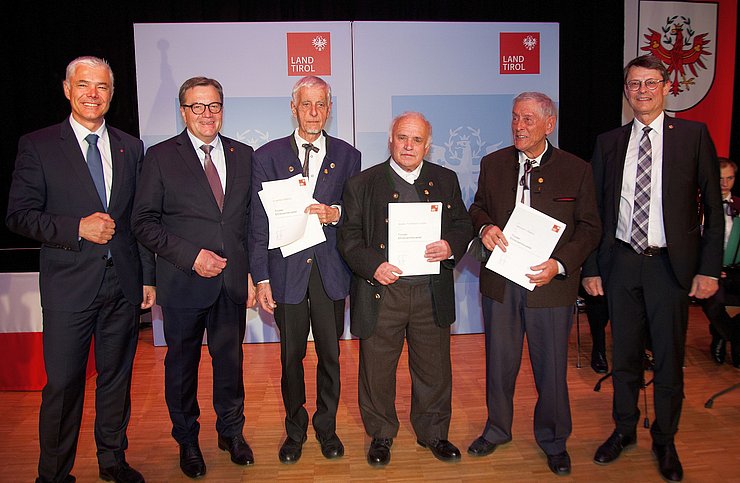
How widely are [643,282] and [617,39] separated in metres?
4.69

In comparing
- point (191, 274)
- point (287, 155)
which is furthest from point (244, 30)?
point (191, 274)

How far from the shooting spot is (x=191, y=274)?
3027 mm

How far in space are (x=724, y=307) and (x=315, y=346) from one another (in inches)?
128

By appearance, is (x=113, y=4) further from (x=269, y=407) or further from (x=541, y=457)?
(x=541, y=457)

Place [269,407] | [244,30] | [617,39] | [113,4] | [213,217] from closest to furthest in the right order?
[213,217]
[269,407]
[244,30]
[113,4]
[617,39]

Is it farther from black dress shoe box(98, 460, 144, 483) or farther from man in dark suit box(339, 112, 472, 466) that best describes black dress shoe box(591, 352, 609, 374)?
black dress shoe box(98, 460, 144, 483)

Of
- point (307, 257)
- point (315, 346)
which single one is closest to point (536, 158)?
point (307, 257)

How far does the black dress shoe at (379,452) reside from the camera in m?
3.23

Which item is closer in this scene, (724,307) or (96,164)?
(96,164)

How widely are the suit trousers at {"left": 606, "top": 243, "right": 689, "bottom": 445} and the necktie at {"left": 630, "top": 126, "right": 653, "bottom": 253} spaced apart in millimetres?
70

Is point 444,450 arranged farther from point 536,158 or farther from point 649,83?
point 649,83

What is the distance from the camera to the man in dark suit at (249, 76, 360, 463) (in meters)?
3.06

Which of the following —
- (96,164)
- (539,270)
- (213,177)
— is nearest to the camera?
(96,164)

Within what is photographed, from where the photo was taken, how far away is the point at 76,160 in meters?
2.79
